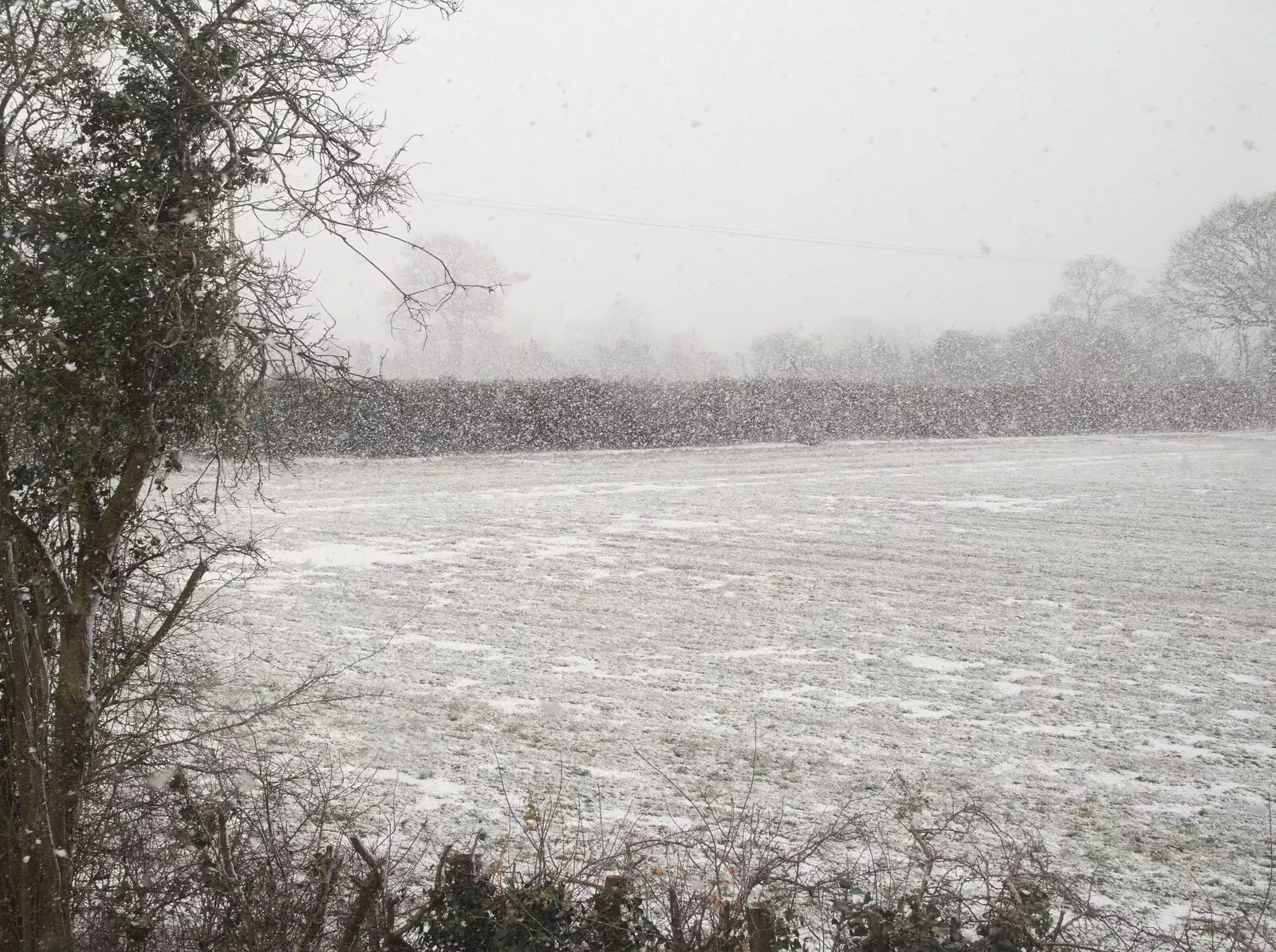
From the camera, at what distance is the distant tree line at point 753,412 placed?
1978 cm

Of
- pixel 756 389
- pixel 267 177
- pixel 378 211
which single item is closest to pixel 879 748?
pixel 378 211

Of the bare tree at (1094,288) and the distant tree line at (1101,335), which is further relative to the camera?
the bare tree at (1094,288)

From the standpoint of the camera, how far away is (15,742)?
2445 millimetres

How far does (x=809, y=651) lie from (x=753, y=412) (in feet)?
59.6

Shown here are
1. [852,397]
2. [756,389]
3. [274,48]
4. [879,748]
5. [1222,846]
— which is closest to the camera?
[274,48]

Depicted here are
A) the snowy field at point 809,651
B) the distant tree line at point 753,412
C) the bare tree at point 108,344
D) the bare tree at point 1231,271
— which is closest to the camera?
the bare tree at point 108,344

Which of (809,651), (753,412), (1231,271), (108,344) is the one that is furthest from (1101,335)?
(108,344)

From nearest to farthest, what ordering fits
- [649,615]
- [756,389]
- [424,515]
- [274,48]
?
[274,48]
[649,615]
[424,515]
[756,389]

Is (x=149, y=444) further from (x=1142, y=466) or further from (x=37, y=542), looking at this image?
(x=1142, y=466)

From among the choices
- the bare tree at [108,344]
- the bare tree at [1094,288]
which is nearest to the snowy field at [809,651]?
the bare tree at [108,344]

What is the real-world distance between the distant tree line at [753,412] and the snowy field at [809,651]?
6670 millimetres

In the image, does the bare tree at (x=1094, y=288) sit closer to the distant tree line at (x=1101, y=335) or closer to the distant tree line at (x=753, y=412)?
the distant tree line at (x=1101, y=335)

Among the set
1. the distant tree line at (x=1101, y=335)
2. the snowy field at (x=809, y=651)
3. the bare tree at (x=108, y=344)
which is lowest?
the snowy field at (x=809, y=651)

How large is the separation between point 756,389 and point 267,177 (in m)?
22.0
